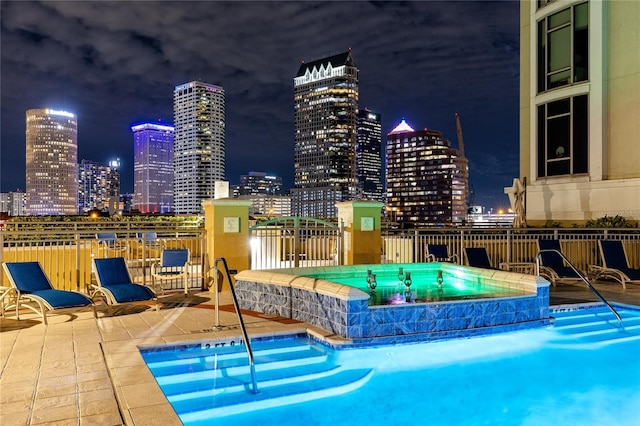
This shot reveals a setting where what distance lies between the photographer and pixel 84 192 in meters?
176

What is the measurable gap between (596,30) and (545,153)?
14.5 ft

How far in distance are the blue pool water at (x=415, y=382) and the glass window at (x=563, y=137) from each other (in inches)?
466

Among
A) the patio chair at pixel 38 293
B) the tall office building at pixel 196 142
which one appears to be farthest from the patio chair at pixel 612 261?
the tall office building at pixel 196 142

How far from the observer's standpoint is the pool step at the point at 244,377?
483cm

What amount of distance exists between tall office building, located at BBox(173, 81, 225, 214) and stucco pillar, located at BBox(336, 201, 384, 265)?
438ft

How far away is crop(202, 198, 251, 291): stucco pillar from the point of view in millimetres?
10469

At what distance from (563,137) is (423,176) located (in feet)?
512

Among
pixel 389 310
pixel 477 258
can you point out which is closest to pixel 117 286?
pixel 389 310

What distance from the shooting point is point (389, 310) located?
22.0 ft

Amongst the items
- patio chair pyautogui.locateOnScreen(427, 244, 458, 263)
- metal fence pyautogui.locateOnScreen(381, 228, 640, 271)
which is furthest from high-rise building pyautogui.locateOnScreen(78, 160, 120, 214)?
patio chair pyautogui.locateOnScreen(427, 244, 458, 263)

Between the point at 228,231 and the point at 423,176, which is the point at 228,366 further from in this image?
the point at 423,176

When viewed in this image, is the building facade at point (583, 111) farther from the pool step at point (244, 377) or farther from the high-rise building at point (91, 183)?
the high-rise building at point (91, 183)

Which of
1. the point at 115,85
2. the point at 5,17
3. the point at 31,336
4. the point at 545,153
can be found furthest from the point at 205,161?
the point at 31,336

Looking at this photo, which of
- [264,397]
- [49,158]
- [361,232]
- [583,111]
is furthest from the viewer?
[49,158]
